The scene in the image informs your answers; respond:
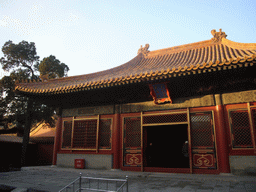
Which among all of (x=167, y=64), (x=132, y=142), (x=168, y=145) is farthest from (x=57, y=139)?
(x=168, y=145)

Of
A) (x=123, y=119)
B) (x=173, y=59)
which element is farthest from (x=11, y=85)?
(x=173, y=59)

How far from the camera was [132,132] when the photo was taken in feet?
27.2

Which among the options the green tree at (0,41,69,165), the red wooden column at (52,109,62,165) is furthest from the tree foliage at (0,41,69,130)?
the red wooden column at (52,109,62,165)

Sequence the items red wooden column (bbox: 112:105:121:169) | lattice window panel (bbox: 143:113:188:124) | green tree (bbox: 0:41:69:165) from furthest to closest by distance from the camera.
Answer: green tree (bbox: 0:41:69:165) → red wooden column (bbox: 112:105:121:169) → lattice window panel (bbox: 143:113:188:124)

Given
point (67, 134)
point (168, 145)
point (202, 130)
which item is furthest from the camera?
point (168, 145)

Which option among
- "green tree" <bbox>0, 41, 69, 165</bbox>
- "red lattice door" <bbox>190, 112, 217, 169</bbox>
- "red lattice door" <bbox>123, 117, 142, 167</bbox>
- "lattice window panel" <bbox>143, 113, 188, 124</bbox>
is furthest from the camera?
"green tree" <bbox>0, 41, 69, 165</bbox>

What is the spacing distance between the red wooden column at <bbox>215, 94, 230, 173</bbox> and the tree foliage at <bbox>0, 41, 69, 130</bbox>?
13203 mm

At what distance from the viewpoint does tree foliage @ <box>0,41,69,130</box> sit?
640 inches

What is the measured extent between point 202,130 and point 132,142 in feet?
9.09

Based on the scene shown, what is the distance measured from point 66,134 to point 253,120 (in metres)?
7.79

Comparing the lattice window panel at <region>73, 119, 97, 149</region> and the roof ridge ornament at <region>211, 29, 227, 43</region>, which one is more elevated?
the roof ridge ornament at <region>211, 29, 227, 43</region>

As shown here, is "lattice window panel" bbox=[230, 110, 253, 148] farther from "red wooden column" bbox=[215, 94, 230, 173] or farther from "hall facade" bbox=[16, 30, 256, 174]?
"red wooden column" bbox=[215, 94, 230, 173]

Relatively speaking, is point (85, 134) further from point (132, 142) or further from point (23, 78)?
point (23, 78)

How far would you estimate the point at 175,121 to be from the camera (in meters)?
7.70
